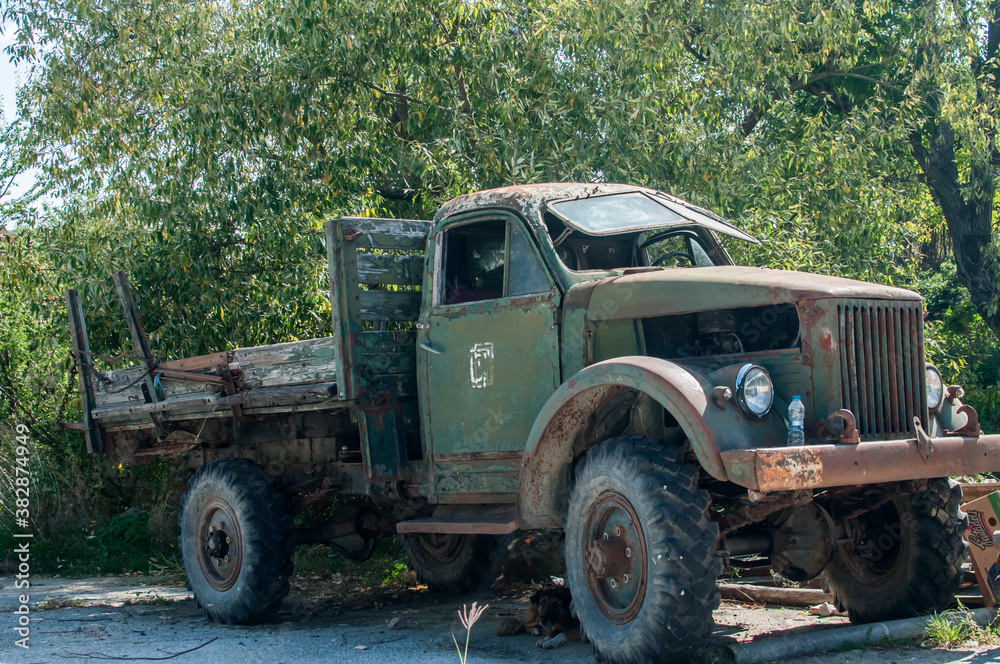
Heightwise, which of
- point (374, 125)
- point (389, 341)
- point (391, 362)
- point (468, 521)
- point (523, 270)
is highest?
point (374, 125)

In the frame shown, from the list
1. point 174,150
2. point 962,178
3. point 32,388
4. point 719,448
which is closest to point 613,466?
point 719,448

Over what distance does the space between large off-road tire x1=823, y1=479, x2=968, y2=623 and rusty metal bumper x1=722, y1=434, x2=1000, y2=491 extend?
17.7 inches

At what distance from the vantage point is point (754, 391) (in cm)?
439

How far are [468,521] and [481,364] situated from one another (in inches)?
35.7

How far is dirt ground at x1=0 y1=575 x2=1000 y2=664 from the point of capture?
202 inches

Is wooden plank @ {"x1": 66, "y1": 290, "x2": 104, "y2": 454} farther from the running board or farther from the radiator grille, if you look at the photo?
the radiator grille

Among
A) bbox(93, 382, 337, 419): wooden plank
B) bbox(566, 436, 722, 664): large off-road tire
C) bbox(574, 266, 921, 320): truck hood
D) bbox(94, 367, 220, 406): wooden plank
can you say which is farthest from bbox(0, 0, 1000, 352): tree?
bbox(566, 436, 722, 664): large off-road tire

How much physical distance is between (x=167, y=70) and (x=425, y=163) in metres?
2.91

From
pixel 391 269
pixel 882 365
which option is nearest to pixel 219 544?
pixel 391 269

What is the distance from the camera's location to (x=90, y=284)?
8.66m

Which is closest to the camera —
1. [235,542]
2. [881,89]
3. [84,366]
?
[235,542]

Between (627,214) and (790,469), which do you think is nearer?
(790,469)

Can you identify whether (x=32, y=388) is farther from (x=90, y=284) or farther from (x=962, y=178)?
(x=962, y=178)

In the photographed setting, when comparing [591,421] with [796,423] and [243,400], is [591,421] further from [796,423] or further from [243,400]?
[243,400]
